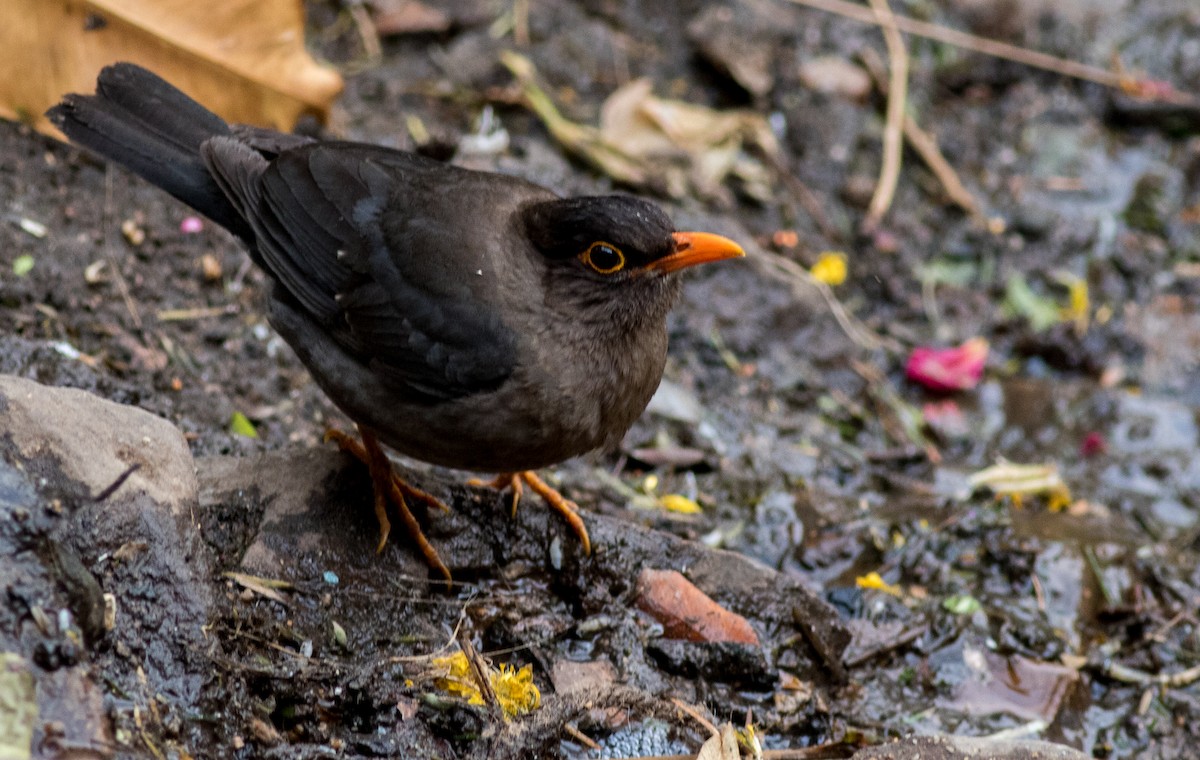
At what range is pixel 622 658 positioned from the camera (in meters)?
4.27

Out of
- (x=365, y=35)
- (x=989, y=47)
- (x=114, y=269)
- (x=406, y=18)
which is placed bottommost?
(x=114, y=269)

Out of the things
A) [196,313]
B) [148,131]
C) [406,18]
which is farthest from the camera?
[406,18]

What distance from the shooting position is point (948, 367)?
679cm

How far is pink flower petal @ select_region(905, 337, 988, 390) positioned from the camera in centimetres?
675

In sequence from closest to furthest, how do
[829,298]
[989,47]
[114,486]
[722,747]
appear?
[114,486] < [722,747] < [829,298] < [989,47]

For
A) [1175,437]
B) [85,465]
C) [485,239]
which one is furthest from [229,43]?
[1175,437]

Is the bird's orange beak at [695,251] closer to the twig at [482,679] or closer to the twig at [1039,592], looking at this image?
the twig at [482,679]

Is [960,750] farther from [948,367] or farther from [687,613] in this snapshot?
[948,367]

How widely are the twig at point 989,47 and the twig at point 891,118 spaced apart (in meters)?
0.08

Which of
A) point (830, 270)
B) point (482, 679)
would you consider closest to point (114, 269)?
point (482, 679)

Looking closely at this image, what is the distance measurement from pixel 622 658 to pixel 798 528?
161cm

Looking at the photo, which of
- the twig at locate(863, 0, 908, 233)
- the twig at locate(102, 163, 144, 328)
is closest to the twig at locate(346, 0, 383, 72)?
the twig at locate(102, 163, 144, 328)

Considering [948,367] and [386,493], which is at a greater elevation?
[386,493]

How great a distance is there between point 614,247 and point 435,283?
65cm
